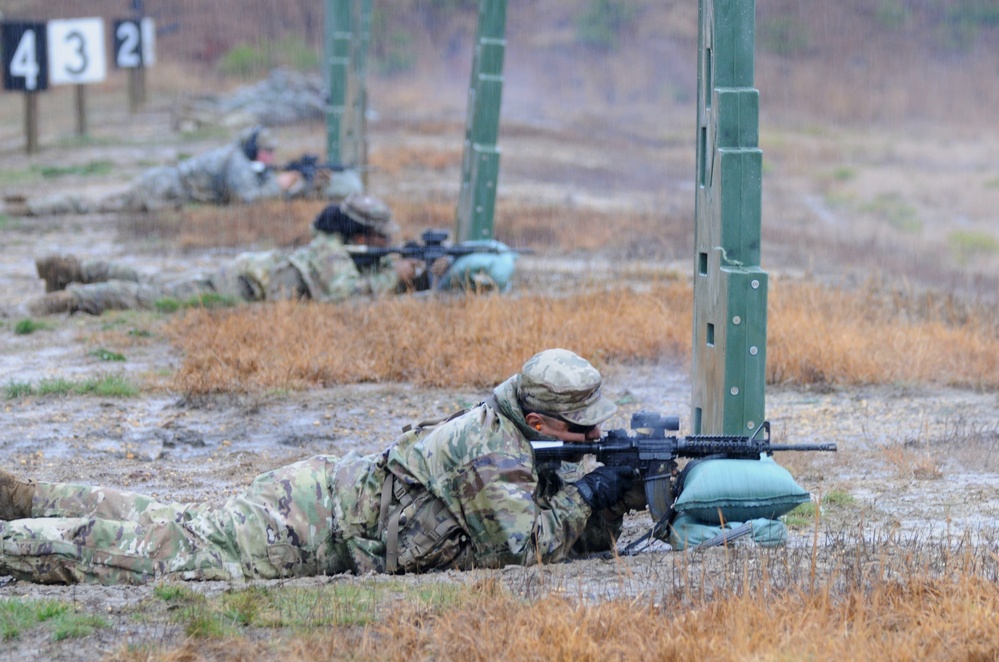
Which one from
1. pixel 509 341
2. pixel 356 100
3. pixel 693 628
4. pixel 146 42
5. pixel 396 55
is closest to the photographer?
pixel 693 628

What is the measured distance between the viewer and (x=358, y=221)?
35.6ft

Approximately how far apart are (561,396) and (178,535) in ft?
5.27

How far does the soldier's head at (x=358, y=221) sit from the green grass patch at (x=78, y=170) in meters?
12.4

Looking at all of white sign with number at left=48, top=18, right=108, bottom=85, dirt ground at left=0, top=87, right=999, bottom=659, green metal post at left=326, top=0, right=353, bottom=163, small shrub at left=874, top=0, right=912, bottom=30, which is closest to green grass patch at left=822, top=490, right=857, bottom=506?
dirt ground at left=0, top=87, right=999, bottom=659

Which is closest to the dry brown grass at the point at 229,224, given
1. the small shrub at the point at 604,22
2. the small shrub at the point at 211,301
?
the small shrub at the point at 211,301

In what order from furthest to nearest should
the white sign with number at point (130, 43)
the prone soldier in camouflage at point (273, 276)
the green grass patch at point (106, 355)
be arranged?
the white sign with number at point (130, 43) < the prone soldier in camouflage at point (273, 276) < the green grass patch at point (106, 355)

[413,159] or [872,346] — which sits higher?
[413,159]

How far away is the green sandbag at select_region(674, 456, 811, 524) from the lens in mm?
5031

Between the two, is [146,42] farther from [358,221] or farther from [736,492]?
[736,492]

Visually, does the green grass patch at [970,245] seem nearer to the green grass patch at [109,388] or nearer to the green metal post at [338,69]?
the green metal post at [338,69]

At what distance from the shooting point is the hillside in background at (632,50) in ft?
139

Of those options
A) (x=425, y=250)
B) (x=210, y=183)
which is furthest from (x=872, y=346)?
(x=210, y=183)

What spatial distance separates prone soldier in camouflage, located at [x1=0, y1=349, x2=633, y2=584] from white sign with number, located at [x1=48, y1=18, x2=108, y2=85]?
2391cm

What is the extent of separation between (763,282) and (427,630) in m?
2.43
